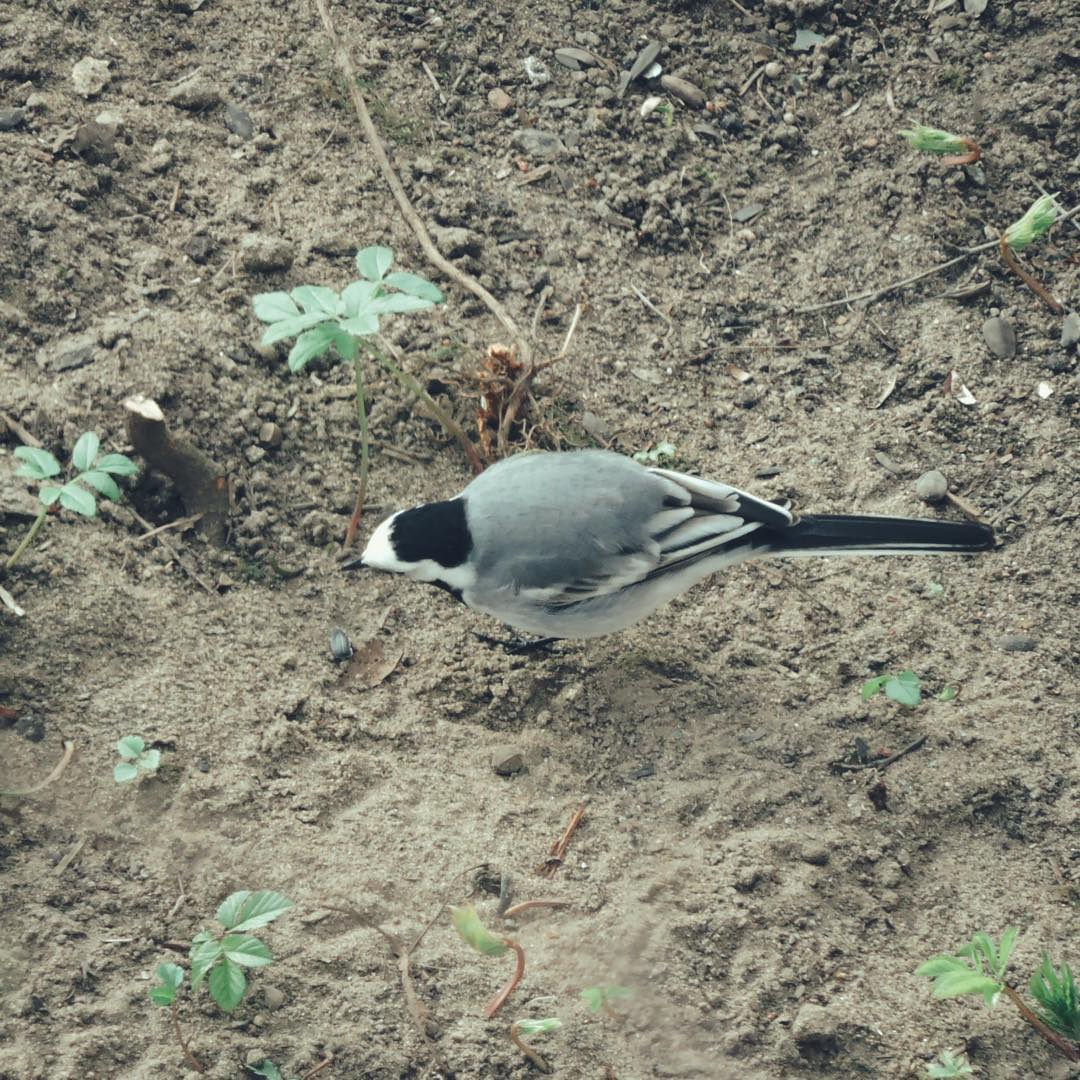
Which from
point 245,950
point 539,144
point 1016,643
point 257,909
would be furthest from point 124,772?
point 539,144

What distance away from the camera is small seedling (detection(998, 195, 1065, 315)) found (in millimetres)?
4871

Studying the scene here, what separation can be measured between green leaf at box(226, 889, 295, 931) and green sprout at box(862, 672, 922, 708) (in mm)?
2157

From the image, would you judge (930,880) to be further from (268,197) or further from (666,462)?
(268,197)

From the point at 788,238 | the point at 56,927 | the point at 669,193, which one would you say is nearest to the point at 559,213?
the point at 669,193

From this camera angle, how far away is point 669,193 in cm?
588

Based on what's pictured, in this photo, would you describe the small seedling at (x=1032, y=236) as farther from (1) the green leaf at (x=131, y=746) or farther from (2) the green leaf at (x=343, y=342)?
(1) the green leaf at (x=131, y=746)

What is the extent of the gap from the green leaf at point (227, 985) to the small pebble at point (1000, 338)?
4.01 metres

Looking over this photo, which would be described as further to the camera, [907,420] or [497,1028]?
[907,420]

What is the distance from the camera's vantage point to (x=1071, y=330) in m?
5.24

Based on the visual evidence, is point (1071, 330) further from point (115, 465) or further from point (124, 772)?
point (124, 772)

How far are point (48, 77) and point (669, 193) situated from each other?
2967mm

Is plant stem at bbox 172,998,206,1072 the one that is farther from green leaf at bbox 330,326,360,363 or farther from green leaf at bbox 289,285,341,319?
green leaf at bbox 289,285,341,319

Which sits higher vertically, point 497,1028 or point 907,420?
point 907,420

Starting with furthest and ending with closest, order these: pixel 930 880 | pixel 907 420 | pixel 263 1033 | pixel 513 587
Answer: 1. pixel 907 420
2. pixel 513 587
3. pixel 930 880
4. pixel 263 1033
